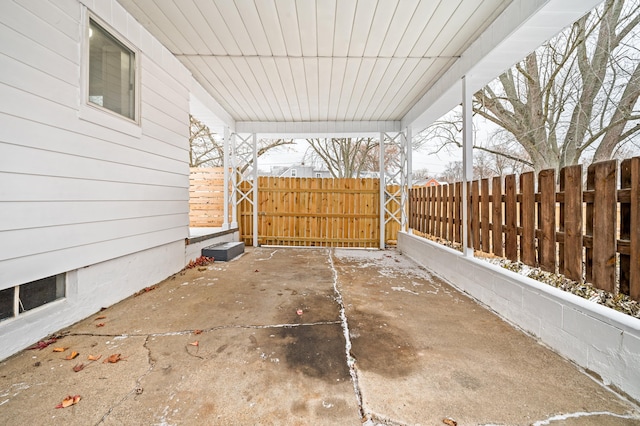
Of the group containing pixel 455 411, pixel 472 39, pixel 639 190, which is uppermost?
pixel 472 39

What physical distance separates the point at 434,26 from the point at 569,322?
3.08 meters

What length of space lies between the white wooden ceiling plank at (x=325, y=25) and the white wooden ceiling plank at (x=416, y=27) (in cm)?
85

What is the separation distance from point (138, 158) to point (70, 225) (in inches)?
42.4

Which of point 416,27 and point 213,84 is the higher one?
point 213,84

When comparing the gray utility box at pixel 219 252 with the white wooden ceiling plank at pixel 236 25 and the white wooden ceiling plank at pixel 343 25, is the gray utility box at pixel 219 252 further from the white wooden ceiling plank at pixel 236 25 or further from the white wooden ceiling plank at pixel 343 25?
the white wooden ceiling plank at pixel 343 25

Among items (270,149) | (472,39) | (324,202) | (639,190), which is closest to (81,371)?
(639,190)

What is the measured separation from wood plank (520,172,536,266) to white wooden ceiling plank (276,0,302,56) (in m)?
2.82

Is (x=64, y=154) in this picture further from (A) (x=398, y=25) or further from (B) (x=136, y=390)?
(A) (x=398, y=25)

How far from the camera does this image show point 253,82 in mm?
4172

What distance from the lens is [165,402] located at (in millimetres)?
1365

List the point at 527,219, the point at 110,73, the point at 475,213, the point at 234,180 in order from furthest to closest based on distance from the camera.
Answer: the point at 234,180 < the point at 475,213 < the point at 110,73 < the point at 527,219

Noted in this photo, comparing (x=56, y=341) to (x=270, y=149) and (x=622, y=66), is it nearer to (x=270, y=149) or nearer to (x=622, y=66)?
(x=622, y=66)

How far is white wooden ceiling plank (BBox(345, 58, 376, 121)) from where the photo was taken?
3.61 m

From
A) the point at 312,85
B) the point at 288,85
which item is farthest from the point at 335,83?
the point at 288,85
